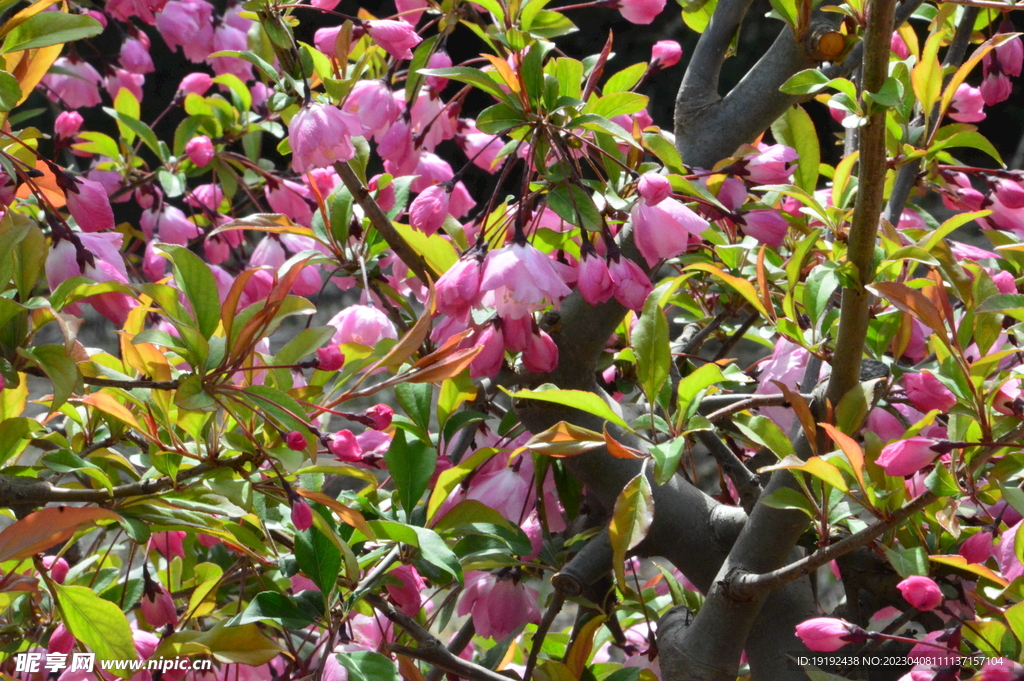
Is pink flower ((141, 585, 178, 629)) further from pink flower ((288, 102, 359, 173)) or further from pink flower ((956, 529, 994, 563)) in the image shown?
pink flower ((956, 529, 994, 563))

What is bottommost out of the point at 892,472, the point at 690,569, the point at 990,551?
the point at 690,569

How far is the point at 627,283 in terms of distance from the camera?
732 millimetres

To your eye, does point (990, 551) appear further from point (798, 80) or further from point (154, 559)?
point (154, 559)

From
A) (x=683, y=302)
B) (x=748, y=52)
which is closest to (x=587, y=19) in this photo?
(x=748, y=52)

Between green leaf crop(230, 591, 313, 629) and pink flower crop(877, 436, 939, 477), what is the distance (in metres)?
0.47

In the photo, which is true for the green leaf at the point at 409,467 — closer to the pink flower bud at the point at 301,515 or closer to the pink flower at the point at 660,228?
the pink flower bud at the point at 301,515

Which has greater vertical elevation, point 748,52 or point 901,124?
point 901,124

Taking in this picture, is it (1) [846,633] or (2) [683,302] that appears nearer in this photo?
(1) [846,633]

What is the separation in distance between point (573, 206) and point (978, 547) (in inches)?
17.8

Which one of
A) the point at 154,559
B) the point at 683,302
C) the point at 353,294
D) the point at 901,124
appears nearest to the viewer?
the point at 901,124

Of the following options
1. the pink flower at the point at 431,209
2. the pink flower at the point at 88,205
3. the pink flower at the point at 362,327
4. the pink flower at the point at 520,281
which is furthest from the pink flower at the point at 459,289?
the pink flower at the point at 88,205

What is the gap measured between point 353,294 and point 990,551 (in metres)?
2.80

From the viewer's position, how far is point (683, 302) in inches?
44.5

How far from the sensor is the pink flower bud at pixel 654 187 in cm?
69
